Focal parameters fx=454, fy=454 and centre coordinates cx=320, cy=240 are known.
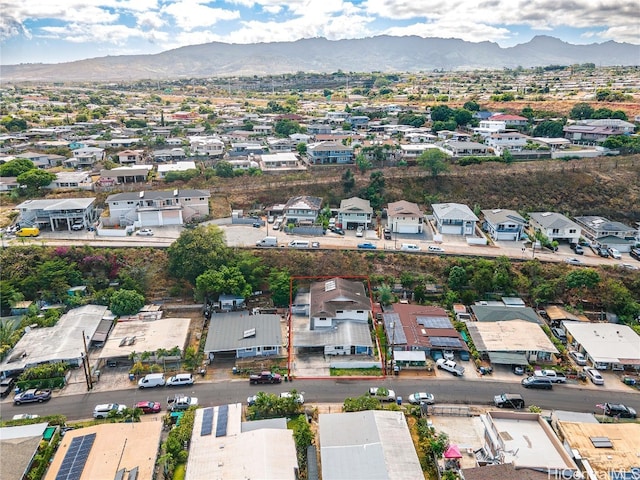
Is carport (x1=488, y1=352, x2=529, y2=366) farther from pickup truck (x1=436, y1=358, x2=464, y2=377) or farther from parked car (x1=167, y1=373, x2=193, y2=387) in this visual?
parked car (x1=167, y1=373, x2=193, y2=387)

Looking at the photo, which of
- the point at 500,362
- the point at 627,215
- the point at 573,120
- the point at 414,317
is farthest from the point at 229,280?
the point at 573,120

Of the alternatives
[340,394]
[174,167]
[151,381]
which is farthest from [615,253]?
[174,167]

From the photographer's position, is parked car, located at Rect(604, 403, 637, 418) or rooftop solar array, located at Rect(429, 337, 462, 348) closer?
parked car, located at Rect(604, 403, 637, 418)

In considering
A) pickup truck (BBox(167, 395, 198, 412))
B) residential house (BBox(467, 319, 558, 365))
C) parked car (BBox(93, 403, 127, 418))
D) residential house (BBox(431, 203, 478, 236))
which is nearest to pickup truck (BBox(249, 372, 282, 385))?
pickup truck (BBox(167, 395, 198, 412))

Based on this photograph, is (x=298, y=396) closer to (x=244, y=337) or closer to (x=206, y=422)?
(x=206, y=422)

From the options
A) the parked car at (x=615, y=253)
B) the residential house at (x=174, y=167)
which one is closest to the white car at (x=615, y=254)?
the parked car at (x=615, y=253)

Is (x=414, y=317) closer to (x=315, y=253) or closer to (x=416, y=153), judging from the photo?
(x=315, y=253)
